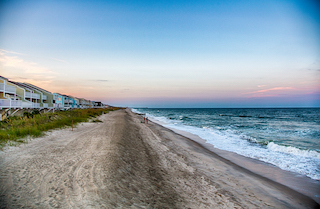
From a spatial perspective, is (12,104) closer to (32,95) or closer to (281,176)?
(32,95)

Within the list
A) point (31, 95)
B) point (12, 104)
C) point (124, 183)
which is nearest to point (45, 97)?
point (31, 95)

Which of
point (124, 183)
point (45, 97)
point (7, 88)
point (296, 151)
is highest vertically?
point (7, 88)

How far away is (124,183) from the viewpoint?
5184 millimetres

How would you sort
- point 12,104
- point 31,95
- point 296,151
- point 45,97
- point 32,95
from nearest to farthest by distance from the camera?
point 296,151
point 12,104
point 31,95
point 32,95
point 45,97

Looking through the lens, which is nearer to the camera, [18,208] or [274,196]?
[18,208]

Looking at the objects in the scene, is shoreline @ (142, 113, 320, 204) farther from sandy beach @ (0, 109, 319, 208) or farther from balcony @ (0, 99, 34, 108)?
balcony @ (0, 99, 34, 108)

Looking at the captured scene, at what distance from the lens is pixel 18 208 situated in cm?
367

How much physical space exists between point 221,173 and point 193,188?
242 cm

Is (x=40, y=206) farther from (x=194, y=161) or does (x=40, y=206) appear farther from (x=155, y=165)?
(x=194, y=161)

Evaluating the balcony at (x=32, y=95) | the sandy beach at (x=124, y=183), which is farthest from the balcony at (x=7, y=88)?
the sandy beach at (x=124, y=183)

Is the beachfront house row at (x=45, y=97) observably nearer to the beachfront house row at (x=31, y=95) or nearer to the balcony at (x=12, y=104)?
the beachfront house row at (x=31, y=95)

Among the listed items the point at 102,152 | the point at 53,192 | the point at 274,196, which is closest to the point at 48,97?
the point at 102,152

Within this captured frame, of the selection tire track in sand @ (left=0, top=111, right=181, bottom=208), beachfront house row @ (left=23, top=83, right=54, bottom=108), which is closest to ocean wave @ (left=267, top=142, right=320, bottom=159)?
tire track in sand @ (left=0, top=111, right=181, bottom=208)

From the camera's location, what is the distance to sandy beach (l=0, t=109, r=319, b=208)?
13.8 ft
